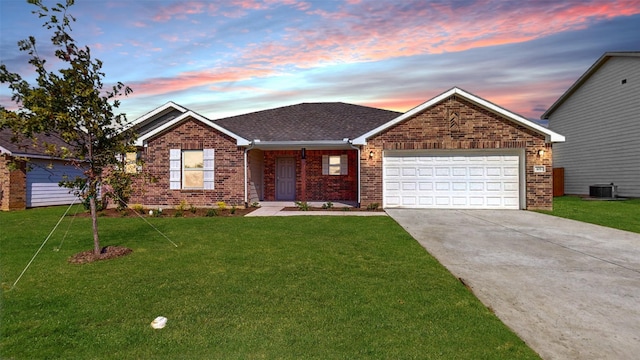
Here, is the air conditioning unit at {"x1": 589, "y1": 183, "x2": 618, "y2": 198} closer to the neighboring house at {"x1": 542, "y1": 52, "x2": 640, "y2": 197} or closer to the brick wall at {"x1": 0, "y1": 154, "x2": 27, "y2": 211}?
the neighboring house at {"x1": 542, "y1": 52, "x2": 640, "y2": 197}

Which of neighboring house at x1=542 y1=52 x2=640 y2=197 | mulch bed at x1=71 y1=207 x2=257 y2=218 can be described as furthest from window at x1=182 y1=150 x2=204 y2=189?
neighboring house at x1=542 y1=52 x2=640 y2=197

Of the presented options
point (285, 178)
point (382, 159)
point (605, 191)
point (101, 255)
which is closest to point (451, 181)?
point (382, 159)

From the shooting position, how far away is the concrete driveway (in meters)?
3.70

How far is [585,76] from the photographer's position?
22.9 m

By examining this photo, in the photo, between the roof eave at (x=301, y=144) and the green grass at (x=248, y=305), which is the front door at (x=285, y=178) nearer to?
the roof eave at (x=301, y=144)

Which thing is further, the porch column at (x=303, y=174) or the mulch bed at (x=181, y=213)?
the porch column at (x=303, y=174)

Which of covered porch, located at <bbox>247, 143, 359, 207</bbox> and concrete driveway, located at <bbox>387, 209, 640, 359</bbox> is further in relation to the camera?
covered porch, located at <bbox>247, 143, 359, 207</bbox>

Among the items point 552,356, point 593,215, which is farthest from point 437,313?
Answer: point 593,215

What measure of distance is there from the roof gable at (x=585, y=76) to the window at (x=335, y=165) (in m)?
16.2

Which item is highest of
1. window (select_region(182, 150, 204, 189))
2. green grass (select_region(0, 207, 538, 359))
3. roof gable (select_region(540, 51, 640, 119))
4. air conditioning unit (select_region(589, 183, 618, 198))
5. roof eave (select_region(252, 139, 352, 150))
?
roof gable (select_region(540, 51, 640, 119))

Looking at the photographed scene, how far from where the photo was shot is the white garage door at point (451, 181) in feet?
49.6

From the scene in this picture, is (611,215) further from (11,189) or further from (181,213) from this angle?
(11,189)

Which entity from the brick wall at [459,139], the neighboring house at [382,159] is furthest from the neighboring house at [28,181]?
the brick wall at [459,139]

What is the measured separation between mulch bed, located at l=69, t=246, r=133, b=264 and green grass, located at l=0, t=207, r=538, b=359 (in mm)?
238
